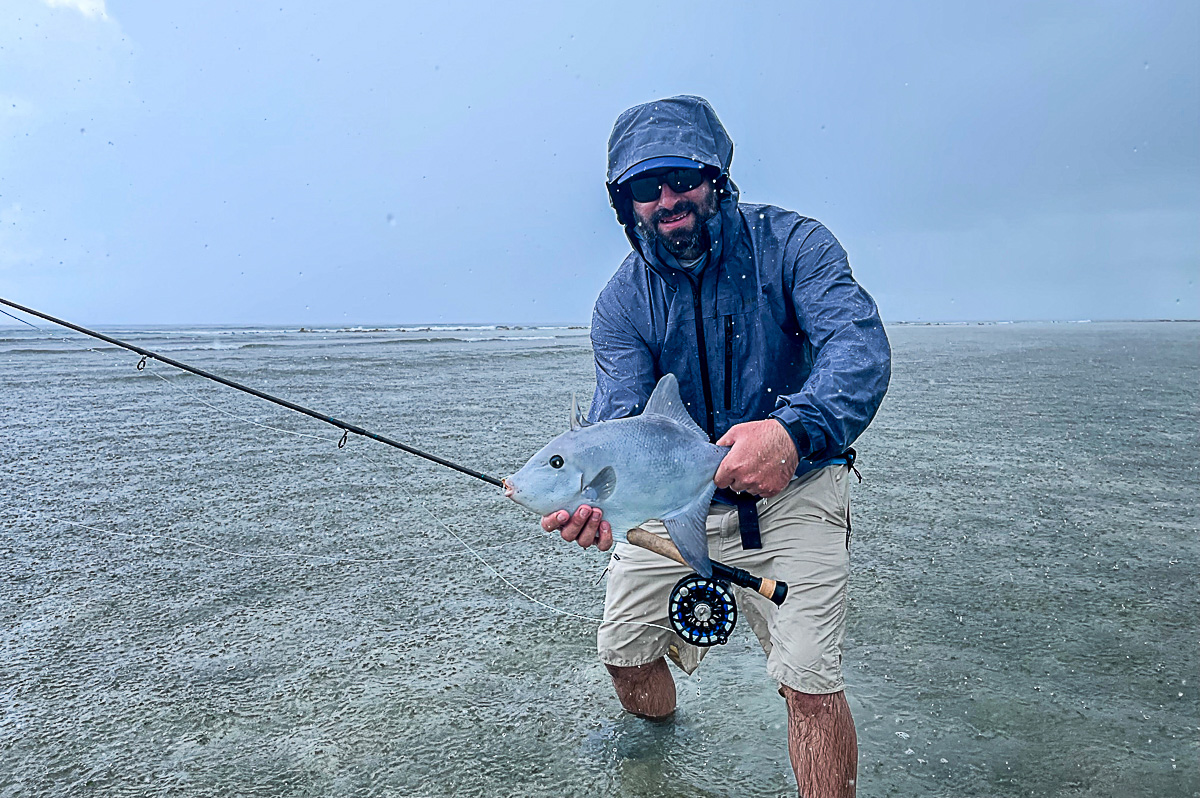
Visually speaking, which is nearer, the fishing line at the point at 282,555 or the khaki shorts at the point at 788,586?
the khaki shorts at the point at 788,586

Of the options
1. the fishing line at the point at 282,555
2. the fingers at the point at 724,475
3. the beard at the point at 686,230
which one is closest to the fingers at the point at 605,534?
the fingers at the point at 724,475

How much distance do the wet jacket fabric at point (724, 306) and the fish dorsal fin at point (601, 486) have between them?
69 centimetres

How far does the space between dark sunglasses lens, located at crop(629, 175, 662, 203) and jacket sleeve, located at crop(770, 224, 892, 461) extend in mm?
545

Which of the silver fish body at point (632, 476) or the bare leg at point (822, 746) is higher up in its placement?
the silver fish body at point (632, 476)

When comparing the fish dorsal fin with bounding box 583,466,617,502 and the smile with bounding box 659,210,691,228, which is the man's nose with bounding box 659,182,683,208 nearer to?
the smile with bounding box 659,210,691,228

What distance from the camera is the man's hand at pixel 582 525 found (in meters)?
2.61

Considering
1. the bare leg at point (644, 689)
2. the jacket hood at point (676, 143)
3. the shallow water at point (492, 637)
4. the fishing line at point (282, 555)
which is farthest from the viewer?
the fishing line at point (282, 555)

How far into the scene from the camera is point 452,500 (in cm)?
621

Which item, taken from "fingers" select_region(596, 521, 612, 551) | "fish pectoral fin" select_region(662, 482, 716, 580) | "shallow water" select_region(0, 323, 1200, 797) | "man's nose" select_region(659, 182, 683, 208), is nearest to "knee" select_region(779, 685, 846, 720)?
"shallow water" select_region(0, 323, 1200, 797)

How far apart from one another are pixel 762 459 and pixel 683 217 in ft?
3.27

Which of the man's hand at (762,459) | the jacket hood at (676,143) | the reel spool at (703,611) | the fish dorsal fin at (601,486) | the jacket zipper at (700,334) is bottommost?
the reel spool at (703,611)

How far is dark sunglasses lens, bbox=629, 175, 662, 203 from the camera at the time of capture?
312 centimetres

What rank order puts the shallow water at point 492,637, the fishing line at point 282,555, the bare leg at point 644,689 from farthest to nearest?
the fishing line at point 282,555 < the bare leg at point 644,689 < the shallow water at point 492,637

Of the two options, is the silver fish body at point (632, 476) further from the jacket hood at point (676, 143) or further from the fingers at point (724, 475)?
the jacket hood at point (676, 143)
